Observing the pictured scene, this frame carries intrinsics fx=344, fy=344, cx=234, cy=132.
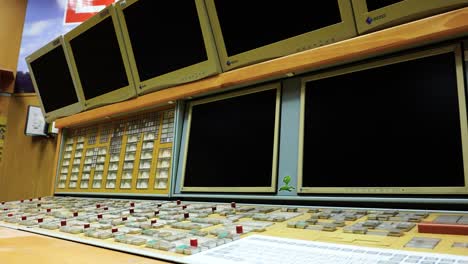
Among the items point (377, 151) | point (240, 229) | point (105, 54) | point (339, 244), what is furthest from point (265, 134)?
point (105, 54)

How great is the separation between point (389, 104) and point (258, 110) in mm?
509

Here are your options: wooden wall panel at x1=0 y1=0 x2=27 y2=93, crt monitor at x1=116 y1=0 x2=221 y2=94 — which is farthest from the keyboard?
wooden wall panel at x1=0 y1=0 x2=27 y2=93

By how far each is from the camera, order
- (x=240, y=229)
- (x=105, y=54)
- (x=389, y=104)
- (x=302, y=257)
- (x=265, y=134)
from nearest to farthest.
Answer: (x=302, y=257) → (x=240, y=229) → (x=389, y=104) → (x=265, y=134) → (x=105, y=54)

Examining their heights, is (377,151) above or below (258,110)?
below

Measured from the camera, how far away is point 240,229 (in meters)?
0.78

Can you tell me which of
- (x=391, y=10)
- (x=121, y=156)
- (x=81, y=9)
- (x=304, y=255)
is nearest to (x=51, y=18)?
(x=81, y=9)

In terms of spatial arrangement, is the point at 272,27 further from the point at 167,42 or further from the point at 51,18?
the point at 51,18

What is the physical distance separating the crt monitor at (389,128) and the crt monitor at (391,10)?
0.12 m

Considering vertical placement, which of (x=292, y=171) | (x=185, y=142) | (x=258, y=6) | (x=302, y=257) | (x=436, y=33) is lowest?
(x=302, y=257)

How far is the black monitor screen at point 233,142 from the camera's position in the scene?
135 cm

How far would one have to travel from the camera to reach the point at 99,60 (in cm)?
201

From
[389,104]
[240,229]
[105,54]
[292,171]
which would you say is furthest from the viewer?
[105,54]

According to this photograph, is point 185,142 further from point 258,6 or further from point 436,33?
point 436,33

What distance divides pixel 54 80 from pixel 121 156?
88 cm
